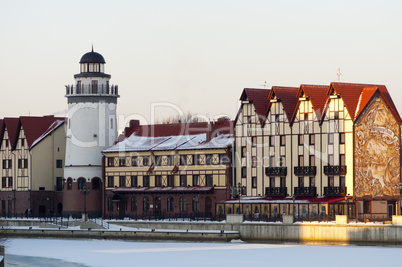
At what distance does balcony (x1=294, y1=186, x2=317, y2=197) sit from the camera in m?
114

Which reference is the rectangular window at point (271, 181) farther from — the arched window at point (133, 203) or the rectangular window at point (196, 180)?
the arched window at point (133, 203)

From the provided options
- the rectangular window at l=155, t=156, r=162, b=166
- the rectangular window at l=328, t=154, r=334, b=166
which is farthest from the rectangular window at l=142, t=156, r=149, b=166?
the rectangular window at l=328, t=154, r=334, b=166

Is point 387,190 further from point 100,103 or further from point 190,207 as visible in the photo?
point 100,103

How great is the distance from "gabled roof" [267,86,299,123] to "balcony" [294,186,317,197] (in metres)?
6.44

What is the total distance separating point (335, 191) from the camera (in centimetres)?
11256

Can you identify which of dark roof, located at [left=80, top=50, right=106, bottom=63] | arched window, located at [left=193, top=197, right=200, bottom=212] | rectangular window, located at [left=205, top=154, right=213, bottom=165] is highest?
dark roof, located at [left=80, top=50, right=106, bottom=63]

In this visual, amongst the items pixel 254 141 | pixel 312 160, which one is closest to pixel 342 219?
pixel 312 160

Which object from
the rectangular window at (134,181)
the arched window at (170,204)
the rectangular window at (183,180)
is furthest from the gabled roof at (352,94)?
the rectangular window at (134,181)

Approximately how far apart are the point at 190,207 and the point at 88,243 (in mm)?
15555

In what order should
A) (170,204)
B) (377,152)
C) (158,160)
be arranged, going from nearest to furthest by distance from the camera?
(377,152), (170,204), (158,160)

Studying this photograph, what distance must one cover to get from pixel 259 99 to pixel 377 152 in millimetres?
13719

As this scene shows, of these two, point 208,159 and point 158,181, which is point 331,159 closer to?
point 208,159

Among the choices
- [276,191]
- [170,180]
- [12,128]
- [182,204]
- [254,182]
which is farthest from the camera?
[12,128]

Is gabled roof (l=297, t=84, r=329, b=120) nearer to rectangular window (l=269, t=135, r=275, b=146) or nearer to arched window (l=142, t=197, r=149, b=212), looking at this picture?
rectangular window (l=269, t=135, r=275, b=146)
